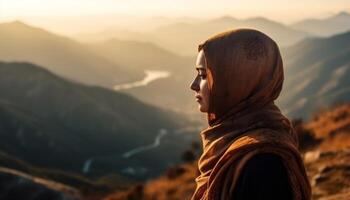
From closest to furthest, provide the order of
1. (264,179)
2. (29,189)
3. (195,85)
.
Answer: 1. (264,179)
2. (195,85)
3. (29,189)

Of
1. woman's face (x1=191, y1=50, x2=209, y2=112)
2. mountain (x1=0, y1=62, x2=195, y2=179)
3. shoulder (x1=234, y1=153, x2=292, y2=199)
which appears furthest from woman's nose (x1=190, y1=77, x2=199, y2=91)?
mountain (x1=0, y1=62, x2=195, y2=179)

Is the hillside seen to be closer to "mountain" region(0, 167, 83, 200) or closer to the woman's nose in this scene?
"mountain" region(0, 167, 83, 200)

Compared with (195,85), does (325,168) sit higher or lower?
lower

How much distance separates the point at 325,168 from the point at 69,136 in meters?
169

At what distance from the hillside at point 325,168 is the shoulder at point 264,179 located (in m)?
7.59

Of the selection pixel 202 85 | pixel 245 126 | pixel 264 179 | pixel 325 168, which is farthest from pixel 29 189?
pixel 264 179

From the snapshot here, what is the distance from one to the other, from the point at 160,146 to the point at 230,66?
603 feet

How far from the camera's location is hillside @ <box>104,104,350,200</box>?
12156 millimetres

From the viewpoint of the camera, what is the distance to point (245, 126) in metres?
3.61

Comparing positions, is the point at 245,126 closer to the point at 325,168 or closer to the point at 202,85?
the point at 202,85

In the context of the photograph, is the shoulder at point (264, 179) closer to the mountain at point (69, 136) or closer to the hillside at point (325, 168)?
the hillside at point (325, 168)

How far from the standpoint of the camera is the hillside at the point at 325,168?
12.2 m

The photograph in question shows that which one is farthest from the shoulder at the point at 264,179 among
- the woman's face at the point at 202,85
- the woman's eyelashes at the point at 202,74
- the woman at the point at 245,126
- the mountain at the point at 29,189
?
the mountain at the point at 29,189

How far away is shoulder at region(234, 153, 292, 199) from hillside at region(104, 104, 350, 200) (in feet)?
24.9
